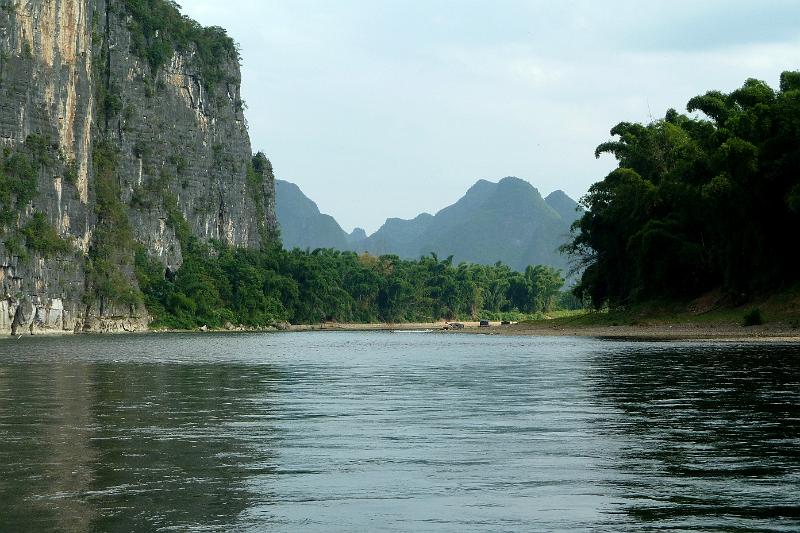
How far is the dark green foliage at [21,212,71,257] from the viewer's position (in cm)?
12019

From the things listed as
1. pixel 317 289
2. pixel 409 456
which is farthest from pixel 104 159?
pixel 409 456

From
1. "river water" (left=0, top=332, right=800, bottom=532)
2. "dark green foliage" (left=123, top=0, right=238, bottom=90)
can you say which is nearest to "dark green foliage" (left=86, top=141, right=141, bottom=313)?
"dark green foliage" (left=123, top=0, right=238, bottom=90)

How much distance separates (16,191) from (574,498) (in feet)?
385

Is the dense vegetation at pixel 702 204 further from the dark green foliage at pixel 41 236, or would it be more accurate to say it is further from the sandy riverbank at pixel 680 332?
the dark green foliage at pixel 41 236

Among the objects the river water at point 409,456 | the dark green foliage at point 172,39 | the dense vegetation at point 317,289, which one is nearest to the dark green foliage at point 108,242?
the dense vegetation at point 317,289

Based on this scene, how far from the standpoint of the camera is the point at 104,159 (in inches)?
5861

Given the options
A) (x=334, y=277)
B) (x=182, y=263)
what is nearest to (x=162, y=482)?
(x=182, y=263)

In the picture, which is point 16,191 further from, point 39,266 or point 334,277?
point 334,277

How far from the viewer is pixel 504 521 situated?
886 centimetres

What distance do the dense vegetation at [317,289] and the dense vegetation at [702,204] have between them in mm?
74776

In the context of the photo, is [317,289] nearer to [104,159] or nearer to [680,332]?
[104,159]

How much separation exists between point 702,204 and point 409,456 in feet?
172

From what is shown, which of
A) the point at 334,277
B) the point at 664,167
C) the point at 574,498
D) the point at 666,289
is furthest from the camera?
the point at 334,277

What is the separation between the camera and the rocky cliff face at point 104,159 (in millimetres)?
120000
